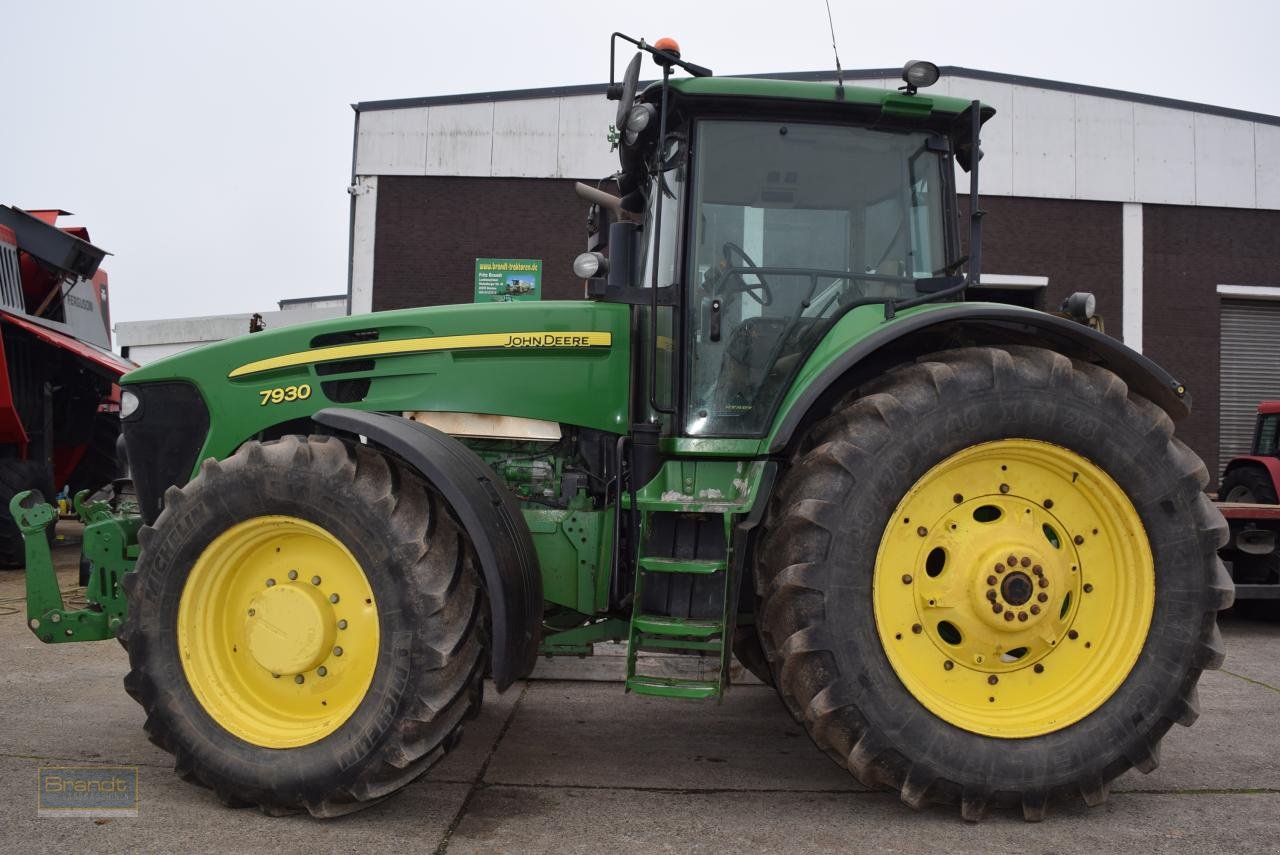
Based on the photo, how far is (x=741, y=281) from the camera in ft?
11.1

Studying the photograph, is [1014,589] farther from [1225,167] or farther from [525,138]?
[1225,167]

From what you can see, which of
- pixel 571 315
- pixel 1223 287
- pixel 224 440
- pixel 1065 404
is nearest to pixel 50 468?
pixel 224 440

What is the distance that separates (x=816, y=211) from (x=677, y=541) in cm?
132

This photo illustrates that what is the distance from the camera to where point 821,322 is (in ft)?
11.2

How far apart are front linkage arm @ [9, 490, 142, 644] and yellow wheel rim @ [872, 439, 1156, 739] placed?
2870mm

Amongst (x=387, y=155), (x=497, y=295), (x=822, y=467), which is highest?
(x=387, y=155)

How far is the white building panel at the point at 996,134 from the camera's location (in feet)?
49.1

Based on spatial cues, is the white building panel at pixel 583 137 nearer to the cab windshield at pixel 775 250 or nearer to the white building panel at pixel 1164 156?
the white building panel at pixel 1164 156

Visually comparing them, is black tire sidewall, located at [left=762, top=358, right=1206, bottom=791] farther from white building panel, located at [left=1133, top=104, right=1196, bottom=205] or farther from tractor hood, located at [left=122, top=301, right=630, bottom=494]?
white building panel, located at [left=1133, top=104, right=1196, bottom=205]

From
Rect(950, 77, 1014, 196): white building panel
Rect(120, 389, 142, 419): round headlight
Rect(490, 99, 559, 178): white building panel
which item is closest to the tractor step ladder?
Rect(120, 389, 142, 419): round headlight

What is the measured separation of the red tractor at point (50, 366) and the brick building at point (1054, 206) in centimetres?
634

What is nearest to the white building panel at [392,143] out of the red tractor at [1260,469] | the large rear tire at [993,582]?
the red tractor at [1260,469]

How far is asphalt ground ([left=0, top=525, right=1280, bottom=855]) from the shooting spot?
2803 mm

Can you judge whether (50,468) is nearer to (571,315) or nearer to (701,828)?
(571,315)
